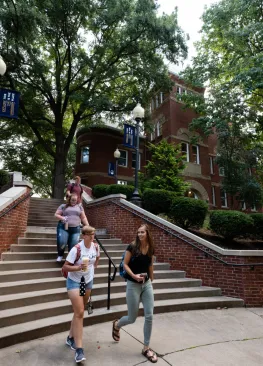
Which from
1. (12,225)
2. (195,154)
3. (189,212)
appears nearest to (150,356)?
(12,225)

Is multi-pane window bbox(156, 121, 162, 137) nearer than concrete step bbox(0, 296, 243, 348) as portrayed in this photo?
A: No

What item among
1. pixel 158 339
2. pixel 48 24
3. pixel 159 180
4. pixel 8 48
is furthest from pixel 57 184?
pixel 158 339

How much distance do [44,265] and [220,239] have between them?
231 inches

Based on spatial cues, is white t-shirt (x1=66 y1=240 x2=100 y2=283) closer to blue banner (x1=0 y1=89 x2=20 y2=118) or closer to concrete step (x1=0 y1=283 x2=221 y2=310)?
concrete step (x1=0 y1=283 x2=221 y2=310)

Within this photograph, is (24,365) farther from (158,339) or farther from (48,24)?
(48,24)

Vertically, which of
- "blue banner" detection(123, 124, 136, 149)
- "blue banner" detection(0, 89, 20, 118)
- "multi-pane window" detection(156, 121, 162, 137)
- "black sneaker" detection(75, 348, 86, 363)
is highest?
"multi-pane window" detection(156, 121, 162, 137)

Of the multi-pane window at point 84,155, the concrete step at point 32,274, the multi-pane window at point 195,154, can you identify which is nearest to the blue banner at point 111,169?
the multi-pane window at point 84,155

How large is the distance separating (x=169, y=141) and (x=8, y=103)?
13.9 m

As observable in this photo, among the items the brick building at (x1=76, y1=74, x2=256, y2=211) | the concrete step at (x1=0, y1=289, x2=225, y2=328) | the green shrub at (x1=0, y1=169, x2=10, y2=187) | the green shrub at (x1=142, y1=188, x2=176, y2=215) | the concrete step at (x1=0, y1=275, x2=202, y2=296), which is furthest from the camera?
the brick building at (x1=76, y1=74, x2=256, y2=211)

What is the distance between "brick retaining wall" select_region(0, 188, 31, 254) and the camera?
5.77 metres

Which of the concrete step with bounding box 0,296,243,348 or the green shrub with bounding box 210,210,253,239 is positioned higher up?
the green shrub with bounding box 210,210,253,239

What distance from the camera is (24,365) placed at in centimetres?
296

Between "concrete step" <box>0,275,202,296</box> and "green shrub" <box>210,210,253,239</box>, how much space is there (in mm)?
2313

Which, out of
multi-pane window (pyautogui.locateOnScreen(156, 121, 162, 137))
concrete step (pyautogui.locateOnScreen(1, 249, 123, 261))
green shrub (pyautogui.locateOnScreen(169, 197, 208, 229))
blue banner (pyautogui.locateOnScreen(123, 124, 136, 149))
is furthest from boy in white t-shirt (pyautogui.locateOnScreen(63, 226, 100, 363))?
multi-pane window (pyautogui.locateOnScreen(156, 121, 162, 137))
